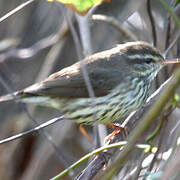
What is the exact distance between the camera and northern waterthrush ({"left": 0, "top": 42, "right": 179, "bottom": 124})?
410 cm

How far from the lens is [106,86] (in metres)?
4.26

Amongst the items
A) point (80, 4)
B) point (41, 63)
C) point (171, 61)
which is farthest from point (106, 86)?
point (41, 63)

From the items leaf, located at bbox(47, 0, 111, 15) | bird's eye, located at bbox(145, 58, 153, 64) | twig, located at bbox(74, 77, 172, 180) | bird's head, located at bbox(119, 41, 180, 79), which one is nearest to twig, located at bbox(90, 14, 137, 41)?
bird's head, located at bbox(119, 41, 180, 79)

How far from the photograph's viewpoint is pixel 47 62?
6.35m

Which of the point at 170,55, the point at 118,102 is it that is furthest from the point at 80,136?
the point at 118,102

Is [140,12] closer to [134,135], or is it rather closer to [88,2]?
[88,2]

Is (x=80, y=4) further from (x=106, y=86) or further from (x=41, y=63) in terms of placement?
(x=41, y=63)

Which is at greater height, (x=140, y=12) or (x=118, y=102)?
(x=140, y=12)

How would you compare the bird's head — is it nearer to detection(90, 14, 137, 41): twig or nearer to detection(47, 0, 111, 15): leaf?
detection(90, 14, 137, 41): twig

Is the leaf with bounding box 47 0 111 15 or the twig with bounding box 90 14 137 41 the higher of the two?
the leaf with bounding box 47 0 111 15

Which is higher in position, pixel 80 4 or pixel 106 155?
pixel 80 4

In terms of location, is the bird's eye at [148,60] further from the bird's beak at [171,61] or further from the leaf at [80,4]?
the leaf at [80,4]

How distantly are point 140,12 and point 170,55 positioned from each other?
0.74 meters

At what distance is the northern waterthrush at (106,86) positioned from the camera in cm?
410
